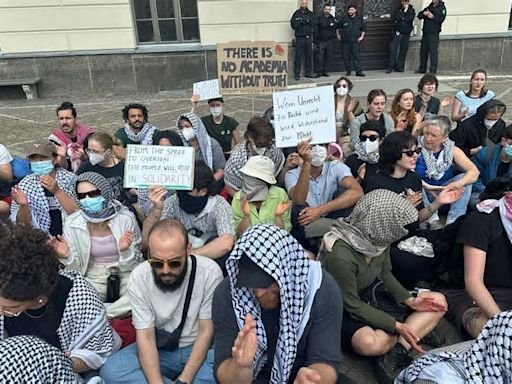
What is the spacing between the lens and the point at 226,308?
2.46 meters

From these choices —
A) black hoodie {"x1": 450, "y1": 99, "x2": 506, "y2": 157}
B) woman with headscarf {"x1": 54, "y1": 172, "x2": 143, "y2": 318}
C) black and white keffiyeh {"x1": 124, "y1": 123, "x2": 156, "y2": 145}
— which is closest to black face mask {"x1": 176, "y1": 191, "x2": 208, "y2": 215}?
woman with headscarf {"x1": 54, "y1": 172, "x2": 143, "y2": 318}

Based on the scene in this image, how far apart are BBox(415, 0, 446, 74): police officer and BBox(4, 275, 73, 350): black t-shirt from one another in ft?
36.7

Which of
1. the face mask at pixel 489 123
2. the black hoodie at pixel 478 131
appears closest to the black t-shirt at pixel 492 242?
the black hoodie at pixel 478 131

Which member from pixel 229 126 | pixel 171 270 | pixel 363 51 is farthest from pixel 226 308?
pixel 363 51

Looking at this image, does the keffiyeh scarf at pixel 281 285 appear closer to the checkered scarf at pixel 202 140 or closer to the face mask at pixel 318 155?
the face mask at pixel 318 155

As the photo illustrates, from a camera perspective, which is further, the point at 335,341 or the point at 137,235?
the point at 137,235


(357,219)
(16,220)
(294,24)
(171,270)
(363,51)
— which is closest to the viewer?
(171,270)

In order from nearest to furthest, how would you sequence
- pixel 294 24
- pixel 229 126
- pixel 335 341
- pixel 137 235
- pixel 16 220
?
pixel 335 341 → pixel 137 235 → pixel 16 220 → pixel 229 126 → pixel 294 24

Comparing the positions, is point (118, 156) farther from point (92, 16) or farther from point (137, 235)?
point (92, 16)

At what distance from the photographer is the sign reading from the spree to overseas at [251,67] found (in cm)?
551

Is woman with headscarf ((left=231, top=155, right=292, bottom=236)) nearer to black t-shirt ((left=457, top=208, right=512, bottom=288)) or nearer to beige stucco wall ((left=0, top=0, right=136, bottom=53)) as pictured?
black t-shirt ((left=457, top=208, right=512, bottom=288))

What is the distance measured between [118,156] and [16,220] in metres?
1.27

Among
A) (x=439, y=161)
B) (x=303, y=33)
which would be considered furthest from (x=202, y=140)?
(x=303, y=33)

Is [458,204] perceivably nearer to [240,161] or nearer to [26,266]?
[240,161]
